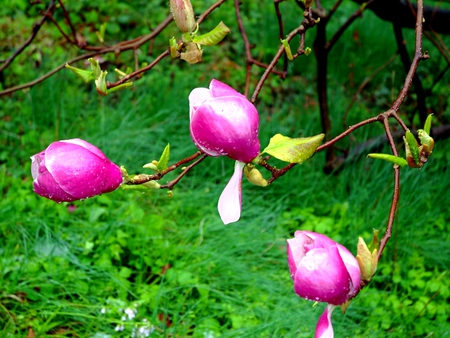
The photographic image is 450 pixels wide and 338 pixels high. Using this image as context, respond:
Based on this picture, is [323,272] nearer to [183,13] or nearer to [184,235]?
[183,13]

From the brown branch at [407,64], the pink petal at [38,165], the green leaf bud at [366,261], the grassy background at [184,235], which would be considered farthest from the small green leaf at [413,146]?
the brown branch at [407,64]

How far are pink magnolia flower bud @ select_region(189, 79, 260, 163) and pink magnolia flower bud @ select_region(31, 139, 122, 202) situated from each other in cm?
11

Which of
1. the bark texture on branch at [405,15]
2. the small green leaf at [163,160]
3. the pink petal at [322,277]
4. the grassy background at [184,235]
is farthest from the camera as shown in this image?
the bark texture on branch at [405,15]

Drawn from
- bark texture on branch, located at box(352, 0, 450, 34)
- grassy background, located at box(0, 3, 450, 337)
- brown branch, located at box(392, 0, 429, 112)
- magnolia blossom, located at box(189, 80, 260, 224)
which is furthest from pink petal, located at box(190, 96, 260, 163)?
bark texture on branch, located at box(352, 0, 450, 34)

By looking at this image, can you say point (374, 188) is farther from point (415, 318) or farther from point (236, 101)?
point (236, 101)

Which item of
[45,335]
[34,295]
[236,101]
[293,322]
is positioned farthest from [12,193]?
[236,101]

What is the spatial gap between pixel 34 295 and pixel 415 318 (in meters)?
0.91

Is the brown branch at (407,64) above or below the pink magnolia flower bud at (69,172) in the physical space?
below

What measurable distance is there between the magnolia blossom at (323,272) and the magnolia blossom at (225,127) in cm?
7

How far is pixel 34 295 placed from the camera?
1372mm

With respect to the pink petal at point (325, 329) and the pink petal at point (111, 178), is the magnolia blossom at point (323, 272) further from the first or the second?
the pink petal at point (111, 178)

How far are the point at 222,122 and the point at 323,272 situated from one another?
0.49 feet

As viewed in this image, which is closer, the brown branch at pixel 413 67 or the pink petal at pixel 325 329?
the pink petal at pixel 325 329

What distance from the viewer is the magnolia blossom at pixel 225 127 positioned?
0.49 m
